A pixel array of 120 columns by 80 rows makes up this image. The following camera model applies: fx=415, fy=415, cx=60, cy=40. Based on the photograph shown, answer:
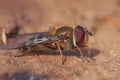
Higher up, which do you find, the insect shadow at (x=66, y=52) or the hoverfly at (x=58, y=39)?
the hoverfly at (x=58, y=39)

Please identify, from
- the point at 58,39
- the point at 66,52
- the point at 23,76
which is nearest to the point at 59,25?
the point at 66,52

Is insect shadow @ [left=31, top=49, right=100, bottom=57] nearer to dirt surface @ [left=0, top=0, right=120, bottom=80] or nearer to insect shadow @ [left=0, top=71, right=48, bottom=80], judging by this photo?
dirt surface @ [left=0, top=0, right=120, bottom=80]

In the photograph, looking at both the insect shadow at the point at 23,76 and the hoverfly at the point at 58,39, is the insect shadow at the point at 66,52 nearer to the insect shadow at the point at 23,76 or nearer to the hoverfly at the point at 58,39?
the hoverfly at the point at 58,39

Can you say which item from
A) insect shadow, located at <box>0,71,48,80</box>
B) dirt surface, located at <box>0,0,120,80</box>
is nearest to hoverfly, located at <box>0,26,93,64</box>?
dirt surface, located at <box>0,0,120,80</box>

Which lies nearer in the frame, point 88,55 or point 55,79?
point 55,79

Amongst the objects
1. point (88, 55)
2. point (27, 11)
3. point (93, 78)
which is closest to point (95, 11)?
point (27, 11)

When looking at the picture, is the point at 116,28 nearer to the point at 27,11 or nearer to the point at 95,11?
the point at 95,11

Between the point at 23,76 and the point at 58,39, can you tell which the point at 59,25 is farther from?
the point at 23,76

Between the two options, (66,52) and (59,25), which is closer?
(66,52)

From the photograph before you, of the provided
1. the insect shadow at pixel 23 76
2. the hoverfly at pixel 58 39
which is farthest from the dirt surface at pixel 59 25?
the hoverfly at pixel 58 39
